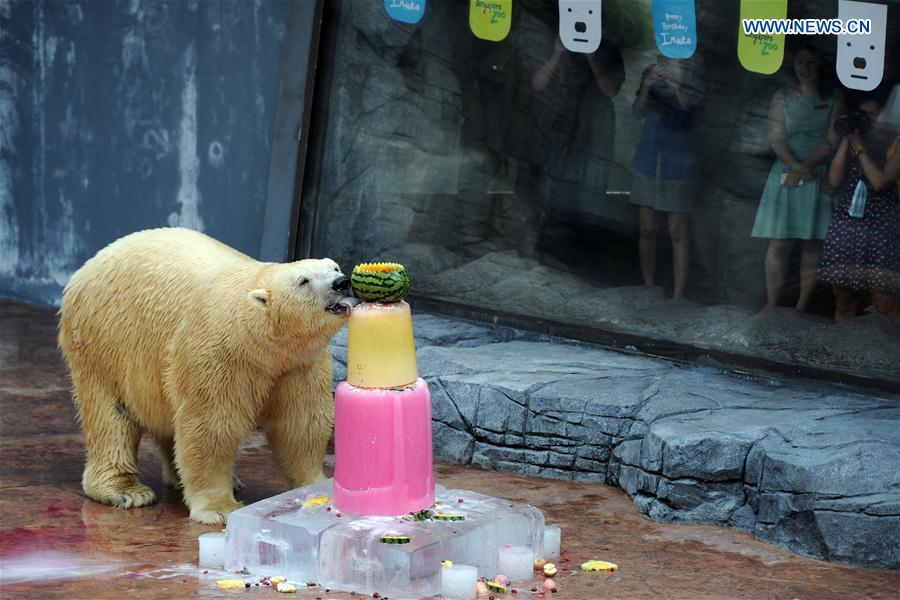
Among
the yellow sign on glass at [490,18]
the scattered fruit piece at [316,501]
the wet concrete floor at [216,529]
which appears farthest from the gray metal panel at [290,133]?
the scattered fruit piece at [316,501]

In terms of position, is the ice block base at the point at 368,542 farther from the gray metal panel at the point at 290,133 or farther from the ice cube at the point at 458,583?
the gray metal panel at the point at 290,133

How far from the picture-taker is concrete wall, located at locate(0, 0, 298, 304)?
9.27 meters

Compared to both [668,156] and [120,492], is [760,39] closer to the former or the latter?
[668,156]

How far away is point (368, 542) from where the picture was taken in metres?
4.97

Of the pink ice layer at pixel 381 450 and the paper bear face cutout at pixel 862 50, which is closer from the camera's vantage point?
the pink ice layer at pixel 381 450

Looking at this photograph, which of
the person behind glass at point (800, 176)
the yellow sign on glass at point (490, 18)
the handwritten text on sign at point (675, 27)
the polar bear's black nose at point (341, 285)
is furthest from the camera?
the yellow sign on glass at point (490, 18)

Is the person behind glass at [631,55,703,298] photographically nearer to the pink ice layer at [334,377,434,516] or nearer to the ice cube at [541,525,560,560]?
the ice cube at [541,525,560,560]

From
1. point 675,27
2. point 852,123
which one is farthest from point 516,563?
point 675,27

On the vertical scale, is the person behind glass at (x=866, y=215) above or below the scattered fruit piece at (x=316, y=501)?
above

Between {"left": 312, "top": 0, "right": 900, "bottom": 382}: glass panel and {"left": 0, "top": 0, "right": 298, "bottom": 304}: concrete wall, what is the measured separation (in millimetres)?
601

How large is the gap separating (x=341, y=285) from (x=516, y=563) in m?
1.31

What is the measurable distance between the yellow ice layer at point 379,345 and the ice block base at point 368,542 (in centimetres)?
55

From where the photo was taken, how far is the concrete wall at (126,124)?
9.27m

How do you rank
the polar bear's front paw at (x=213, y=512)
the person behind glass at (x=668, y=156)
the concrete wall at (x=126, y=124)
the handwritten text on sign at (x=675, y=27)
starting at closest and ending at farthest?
1. the polar bear's front paw at (x=213, y=512)
2. the handwritten text on sign at (x=675, y=27)
3. the person behind glass at (x=668, y=156)
4. the concrete wall at (x=126, y=124)
